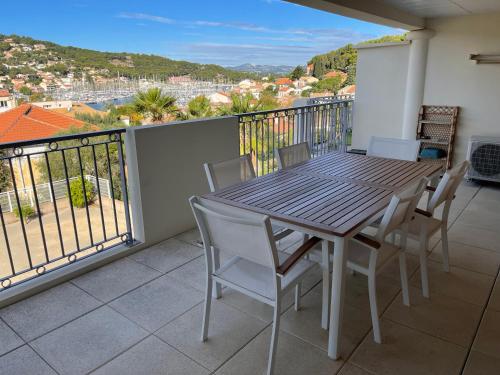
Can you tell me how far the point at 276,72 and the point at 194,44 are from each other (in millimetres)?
16818

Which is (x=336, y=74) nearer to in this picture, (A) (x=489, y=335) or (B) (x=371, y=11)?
(B) (x=371, y=11)

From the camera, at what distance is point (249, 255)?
172 centimetres

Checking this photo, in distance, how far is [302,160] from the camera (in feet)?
10.7

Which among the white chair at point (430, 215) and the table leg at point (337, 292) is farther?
the white chair at point (430, 215)

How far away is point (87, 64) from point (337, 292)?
2275 cm

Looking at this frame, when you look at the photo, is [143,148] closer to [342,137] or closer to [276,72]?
[342,137]

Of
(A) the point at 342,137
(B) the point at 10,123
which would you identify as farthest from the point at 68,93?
(A) the point at 342,137

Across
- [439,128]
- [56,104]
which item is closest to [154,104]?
[56,104]

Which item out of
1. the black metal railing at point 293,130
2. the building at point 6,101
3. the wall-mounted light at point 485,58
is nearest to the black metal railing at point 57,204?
the black metal railing at point 293,130

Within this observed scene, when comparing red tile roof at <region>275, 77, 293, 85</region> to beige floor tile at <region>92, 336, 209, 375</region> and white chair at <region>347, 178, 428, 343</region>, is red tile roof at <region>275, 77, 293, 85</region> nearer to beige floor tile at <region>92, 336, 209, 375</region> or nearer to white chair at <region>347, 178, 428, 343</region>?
white chair at <region>347, 178, 428, 343</region>

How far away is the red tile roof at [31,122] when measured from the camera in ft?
49.7

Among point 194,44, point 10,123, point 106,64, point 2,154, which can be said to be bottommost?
point 10,123

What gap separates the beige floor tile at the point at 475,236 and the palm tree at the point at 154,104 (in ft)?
43.1

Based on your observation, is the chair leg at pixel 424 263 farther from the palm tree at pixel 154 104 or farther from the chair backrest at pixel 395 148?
the palm tree at pixel 154 104
